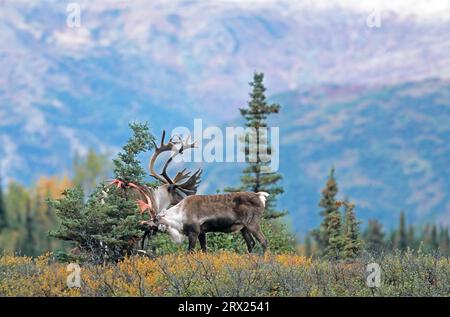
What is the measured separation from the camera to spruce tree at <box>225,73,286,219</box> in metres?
41.1

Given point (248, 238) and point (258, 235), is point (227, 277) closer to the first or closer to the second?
point (258, 235)

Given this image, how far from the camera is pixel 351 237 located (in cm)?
2508

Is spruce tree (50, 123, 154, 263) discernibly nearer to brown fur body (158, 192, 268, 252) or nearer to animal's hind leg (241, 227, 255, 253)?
brown fur body (158, 192, 268, 252)

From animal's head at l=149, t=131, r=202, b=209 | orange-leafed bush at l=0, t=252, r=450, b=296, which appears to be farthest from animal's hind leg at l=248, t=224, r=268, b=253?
animal's head at l=149, t=131, r=202, b=209

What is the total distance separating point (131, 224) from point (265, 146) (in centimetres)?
2305

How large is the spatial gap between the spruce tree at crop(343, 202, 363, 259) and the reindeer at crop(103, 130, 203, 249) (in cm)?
410

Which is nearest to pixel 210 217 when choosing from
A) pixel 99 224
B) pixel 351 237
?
pixel 99 224
